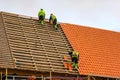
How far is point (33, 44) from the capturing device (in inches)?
1077

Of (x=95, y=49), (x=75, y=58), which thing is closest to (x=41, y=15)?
(x=75, y=58)

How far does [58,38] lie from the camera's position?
2956 centimetres

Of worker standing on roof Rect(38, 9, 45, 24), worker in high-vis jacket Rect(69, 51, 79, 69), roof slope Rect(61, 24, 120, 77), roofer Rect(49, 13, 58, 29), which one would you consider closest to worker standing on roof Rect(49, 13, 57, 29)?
roofer Rect(49, 13, 58, 29)

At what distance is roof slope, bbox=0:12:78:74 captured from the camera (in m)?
25.4

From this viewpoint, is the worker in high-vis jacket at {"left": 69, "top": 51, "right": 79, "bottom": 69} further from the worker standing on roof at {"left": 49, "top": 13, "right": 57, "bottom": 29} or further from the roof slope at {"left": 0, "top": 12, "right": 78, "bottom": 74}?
the worker standing on roof at {"left": 49, "top": 13, "right": 57, "bottom": 29}

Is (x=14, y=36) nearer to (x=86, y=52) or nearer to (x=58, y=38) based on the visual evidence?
(x=58, y=38)

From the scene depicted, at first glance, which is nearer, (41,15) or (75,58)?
(75,58)

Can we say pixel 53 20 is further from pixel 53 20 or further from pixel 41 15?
pixel 41 15

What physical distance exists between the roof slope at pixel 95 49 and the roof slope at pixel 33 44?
108 cm

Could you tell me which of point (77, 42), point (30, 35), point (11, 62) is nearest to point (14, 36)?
point (30, 35)

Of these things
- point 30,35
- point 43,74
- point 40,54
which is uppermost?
point 30,35

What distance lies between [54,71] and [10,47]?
309cm

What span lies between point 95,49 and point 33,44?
5721 mm

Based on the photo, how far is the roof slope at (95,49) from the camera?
28516 millimetres
